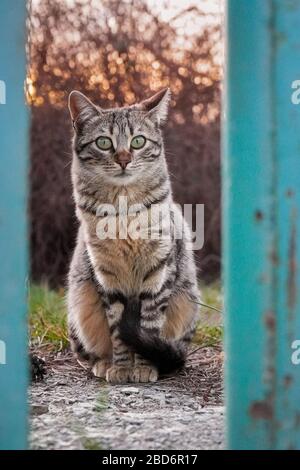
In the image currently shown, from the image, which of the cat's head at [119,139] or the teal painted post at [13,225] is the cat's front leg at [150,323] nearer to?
the cat's head at [119,139]

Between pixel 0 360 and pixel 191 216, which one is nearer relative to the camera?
pixel 0 360

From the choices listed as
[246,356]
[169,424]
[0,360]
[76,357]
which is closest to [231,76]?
[246,356]

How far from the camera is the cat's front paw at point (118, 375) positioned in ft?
8.34

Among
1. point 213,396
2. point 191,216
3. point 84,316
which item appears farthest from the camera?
point 191,216

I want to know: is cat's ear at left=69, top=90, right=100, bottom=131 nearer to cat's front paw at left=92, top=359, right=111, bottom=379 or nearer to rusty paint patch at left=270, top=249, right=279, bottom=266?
cat's front paw at left=92, top=359, right=111, bottom=379

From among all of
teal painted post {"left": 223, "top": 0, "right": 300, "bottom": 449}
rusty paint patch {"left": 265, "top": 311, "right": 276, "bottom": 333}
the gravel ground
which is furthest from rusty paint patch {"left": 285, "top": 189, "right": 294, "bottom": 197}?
the gravel ground

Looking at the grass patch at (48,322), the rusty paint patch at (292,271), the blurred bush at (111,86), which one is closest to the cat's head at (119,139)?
the grass patch at (48,322)

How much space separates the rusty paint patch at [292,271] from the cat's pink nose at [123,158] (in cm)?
136

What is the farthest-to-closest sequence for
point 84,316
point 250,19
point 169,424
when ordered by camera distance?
1. point 84,316
2. point 169,424
3. point 250,19

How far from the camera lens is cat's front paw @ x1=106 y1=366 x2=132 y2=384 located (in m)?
2.54

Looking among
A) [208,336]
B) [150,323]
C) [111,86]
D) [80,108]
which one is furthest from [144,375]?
[111,86]

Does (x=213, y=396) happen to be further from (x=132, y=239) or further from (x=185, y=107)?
(x=185, y=107)

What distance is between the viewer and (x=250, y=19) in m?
1.31

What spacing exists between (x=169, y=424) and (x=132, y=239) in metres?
0.92
